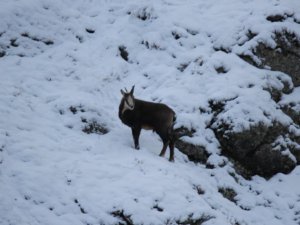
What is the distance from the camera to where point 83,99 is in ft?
45.0

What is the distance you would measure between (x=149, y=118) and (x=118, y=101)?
9.44 feet

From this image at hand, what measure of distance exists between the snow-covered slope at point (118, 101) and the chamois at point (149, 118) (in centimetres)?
57

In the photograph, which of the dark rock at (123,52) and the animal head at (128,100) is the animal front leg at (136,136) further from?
the dark rock at (123,52)

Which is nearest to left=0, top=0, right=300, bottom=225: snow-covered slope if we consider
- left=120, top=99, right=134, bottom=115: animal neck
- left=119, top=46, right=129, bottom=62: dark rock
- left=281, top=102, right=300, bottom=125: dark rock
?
left=119, top=46, right=129, bottom=62: dark rock

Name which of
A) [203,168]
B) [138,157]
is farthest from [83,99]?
[203,168]

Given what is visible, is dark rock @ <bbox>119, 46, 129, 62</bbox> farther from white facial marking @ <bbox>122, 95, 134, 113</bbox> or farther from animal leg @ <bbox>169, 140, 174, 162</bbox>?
→ animal leg @ <bbox>169, 140, 174, 162</bbox>

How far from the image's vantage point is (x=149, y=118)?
12305 millimetres

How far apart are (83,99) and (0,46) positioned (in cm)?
475

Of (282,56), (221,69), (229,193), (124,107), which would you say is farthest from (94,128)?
(282,56)

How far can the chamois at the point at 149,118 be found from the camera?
40.1ft

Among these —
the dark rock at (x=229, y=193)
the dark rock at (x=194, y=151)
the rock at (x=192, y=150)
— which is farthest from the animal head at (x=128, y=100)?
the dark rock at (x=229, y=193)

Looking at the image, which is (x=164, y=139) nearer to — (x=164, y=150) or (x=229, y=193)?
(x=164, y=150)

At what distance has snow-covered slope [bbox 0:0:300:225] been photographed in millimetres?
9172

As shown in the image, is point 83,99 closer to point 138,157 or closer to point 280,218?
point 138,157
